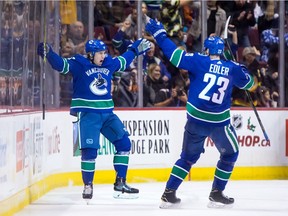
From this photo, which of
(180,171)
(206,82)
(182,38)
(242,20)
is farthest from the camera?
(242,20)

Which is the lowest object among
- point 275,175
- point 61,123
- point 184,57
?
point 275,175

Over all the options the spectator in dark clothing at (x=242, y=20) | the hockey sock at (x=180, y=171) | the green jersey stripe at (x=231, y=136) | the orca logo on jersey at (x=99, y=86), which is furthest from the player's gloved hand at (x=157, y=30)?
the spectator in dark clothing at (x=242, y=20)

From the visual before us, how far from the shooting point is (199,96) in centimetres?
708

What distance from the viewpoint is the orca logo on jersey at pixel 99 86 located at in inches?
295

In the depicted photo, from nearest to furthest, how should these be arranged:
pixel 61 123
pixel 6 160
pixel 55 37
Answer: pixel 6 160
pixel 61 123
pixel 55 37

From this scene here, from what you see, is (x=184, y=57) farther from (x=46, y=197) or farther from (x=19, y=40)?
(x=46, y=197)

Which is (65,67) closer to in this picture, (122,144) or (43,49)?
(43,49)

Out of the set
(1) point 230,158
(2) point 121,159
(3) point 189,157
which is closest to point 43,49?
(2) point 121,159

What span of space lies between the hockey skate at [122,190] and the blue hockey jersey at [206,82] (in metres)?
1.04

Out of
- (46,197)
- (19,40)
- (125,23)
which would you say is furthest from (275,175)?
(19,40)

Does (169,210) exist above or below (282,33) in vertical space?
below

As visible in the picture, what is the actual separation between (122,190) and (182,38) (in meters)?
3.80

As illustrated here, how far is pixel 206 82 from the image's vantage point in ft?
23.1

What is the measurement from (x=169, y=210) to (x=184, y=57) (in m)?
1.21
